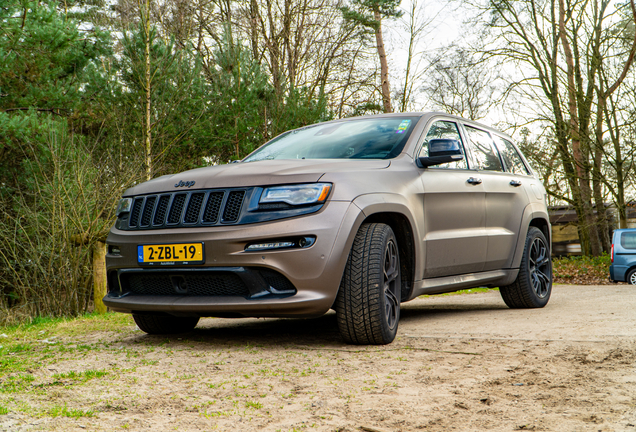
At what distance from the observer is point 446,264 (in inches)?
201

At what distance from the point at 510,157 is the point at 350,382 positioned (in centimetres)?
435

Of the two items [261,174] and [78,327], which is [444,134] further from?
[78,327]

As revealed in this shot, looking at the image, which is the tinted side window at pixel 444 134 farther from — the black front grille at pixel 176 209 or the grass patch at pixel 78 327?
the grass patch at pixel 78 327

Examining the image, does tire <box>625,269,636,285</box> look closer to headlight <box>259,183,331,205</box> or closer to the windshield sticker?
the windshield sticker

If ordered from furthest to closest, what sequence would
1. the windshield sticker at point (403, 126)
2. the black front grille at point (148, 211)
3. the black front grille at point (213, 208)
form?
the windshield sticker at point (403, 126) < the black front grille at point (148, 211) < the black front grille at point (213, 208)

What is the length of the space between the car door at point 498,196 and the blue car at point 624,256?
996 cm

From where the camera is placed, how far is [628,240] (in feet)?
49.4

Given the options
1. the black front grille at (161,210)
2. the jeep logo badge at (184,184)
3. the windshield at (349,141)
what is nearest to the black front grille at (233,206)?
→ the jeep logo badge at (184,184)

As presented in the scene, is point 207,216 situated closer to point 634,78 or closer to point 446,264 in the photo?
point 446,264

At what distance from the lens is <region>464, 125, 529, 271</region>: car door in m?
5.79

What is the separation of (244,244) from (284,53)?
56.3 ft

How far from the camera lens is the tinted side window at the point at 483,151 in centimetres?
598

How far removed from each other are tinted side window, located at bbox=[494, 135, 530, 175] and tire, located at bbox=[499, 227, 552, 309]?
68 cm

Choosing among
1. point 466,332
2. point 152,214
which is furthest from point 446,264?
point 152,214
